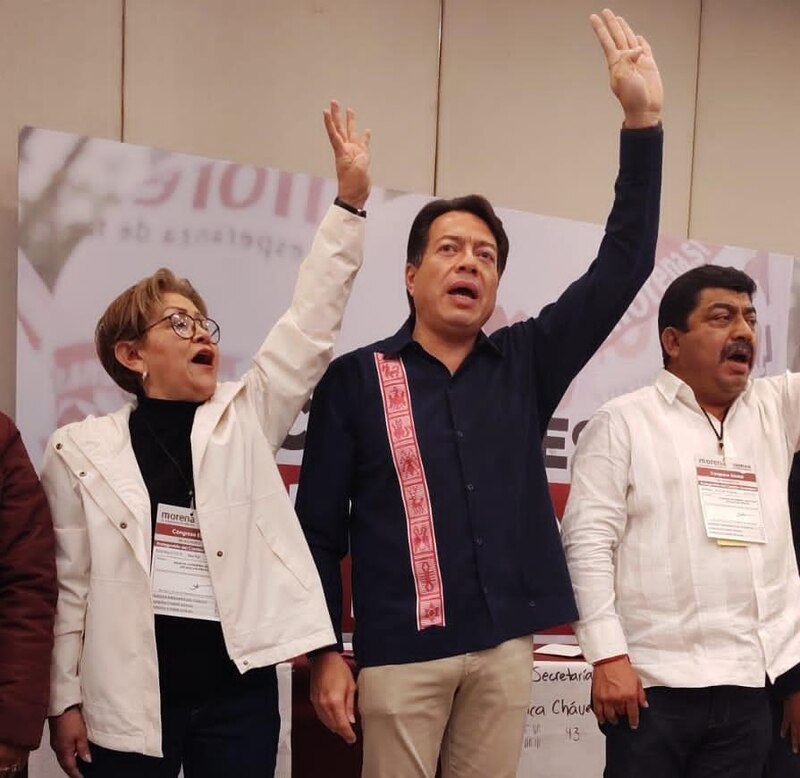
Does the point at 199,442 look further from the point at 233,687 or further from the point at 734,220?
the point at 734,220

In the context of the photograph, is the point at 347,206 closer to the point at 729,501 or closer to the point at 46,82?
the point at 729,501

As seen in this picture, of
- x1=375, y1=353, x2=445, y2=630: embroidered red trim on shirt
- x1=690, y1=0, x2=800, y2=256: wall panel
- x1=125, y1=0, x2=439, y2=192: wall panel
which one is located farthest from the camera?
x1=690, y1=0, x2=800, y2=256: wall panel

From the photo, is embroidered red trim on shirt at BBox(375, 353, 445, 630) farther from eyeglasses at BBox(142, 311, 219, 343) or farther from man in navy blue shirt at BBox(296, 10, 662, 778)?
eyeglasses at BBox(142, 311, 219, 343)

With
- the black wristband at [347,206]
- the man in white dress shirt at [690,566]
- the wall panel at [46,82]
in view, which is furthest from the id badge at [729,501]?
the wall panel at [46,82]

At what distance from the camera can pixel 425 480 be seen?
1.66 meters

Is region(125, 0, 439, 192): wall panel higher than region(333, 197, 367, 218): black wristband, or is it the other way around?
region(125, 0, 439, 192): wall panel

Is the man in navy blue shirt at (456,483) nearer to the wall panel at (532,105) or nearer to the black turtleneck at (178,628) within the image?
the black turtleneck at (178,628)

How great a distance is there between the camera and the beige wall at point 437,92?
8.87 ft

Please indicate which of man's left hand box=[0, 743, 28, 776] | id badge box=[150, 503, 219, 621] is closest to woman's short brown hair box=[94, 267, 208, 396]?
id badge box=[150, 503, 219, 621]

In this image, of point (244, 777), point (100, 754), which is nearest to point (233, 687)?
point (244, 777)

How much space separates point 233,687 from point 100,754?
0.26 meters

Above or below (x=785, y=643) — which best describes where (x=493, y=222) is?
above

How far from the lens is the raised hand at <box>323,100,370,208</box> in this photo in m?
1.75

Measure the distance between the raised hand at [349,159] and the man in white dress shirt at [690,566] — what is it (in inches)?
27.5
